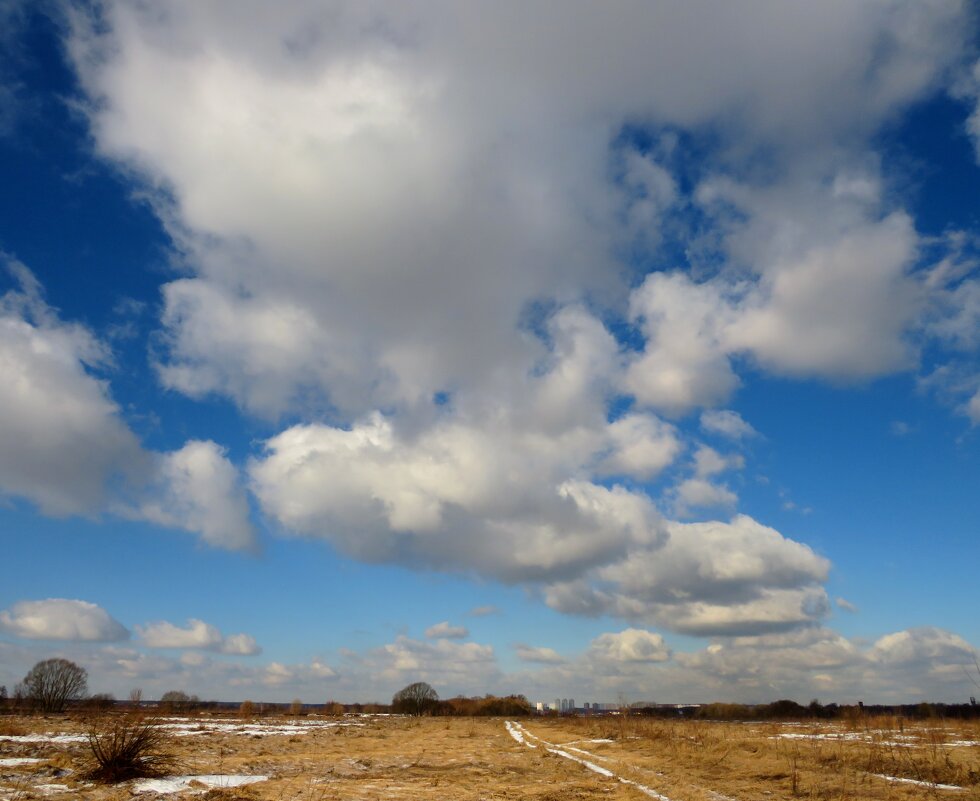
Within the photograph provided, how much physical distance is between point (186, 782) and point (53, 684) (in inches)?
3356

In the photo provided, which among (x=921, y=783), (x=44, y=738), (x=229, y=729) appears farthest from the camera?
(x=229, y=729)

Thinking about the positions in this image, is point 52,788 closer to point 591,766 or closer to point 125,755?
point 125,755

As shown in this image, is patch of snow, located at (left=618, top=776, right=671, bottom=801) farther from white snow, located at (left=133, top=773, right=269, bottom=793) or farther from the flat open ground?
white snow, located at (left=133, top=773, right=269, bottom=793)

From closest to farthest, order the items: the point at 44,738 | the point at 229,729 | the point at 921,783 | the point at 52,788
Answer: the point at 52,788
the point at 921,783
the point at 44,738
the point at 229,729

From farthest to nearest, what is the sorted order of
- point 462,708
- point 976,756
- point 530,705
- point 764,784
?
point 530,705 < point 462,708 < point 976,756 < point 764,784

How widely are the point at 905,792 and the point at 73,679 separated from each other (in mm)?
95582

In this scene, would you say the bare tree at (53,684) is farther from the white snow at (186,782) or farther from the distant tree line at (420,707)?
the white snow at (186,782)

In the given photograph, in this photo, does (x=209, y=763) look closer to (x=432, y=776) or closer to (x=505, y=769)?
(x=432, y=776)

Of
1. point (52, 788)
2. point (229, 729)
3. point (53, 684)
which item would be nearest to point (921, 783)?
point (52, 788)

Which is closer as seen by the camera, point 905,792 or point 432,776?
point 905,792

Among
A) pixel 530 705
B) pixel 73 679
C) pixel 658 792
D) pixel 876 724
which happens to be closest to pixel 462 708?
pixel 530 705

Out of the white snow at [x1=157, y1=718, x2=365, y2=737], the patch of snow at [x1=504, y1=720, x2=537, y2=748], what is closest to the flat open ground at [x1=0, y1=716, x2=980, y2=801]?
the patch of snow at [x1=504, y1=720, x2=537, y2=748]

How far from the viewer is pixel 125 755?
1589 centimetres

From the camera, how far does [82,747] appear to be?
2067cm
